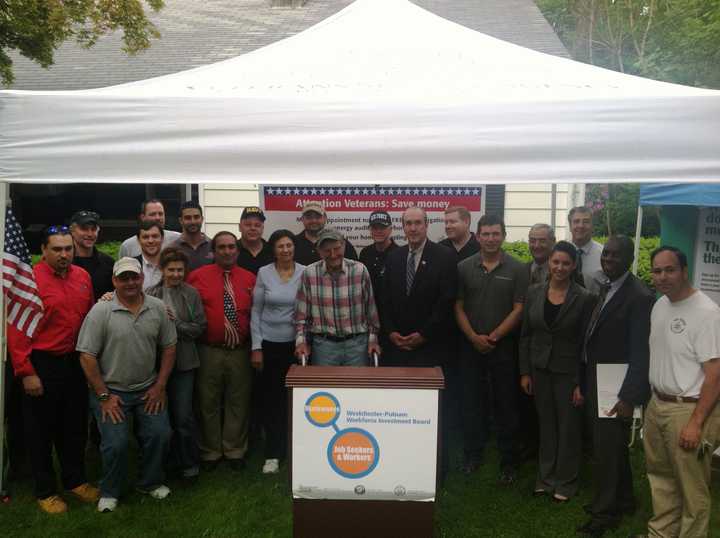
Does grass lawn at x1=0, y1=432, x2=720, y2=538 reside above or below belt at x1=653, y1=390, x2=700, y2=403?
below

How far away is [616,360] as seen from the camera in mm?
3662

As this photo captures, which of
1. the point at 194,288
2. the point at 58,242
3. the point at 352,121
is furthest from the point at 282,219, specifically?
the point at 352,121

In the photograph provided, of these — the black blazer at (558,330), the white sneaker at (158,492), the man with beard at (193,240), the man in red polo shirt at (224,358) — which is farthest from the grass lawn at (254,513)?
the man with beard at (193,240)

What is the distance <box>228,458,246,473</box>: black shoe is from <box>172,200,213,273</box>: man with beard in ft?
4.91

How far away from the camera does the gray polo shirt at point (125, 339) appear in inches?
151

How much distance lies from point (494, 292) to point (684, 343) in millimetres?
1455

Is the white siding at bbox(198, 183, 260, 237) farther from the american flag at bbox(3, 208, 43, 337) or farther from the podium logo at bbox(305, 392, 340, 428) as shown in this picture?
the podium logo at bbox(305, 392, 340, 428)

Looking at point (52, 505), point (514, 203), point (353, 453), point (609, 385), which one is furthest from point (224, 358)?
point (514, 203)

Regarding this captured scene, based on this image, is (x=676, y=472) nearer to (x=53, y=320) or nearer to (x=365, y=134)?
(x=365, y=134)

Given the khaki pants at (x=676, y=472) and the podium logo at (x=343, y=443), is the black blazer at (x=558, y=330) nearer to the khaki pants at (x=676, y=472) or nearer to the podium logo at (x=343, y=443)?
the khaki pants at (x=676, y=472)

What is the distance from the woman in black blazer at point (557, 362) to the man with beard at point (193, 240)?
2548mm

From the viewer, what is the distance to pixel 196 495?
14.0 ft

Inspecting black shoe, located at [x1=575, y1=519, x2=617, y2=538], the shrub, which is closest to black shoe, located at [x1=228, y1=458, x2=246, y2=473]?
black shoe, located at [x1=575, y1=519, x2=617, y2=538]

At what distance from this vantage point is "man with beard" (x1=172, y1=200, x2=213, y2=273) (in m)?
5.05
